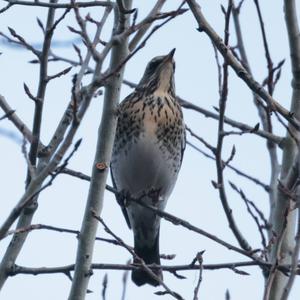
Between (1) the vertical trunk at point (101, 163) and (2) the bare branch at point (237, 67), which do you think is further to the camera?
(2) the bare branch at point (237, 67)

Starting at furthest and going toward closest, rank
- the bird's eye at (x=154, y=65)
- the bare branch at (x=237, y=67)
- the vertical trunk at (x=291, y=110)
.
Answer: the bird's eye at (x=154, y=65)
the vertical trunk at (x=291, y=110)
the bare branch at (x=237, y=67)

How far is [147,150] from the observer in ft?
23.7

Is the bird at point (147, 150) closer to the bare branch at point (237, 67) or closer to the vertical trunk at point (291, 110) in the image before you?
the vertical trunk at point (291, 110)

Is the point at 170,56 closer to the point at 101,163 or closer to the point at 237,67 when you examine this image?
the point at 237,67

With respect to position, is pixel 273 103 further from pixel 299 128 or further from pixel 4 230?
pixel 4 230

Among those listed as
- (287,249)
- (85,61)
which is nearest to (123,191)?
(287,249)

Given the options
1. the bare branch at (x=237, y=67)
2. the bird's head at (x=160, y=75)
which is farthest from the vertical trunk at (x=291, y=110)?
the bird's head at (x=160, y=75)

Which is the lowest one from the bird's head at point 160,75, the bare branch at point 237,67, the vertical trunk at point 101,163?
the vertical trunk at point 101,163

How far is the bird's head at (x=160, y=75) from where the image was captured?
25.6ft

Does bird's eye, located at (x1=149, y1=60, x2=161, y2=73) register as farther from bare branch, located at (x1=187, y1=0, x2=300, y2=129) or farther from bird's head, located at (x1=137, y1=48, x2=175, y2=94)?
bare branch, located at (x1=187, y1=0, x2=300, y2=129)

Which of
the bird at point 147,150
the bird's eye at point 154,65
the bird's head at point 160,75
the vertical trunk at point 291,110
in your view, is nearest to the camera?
the vertical trunk at point 291,110

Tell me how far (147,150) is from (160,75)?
3.34ft

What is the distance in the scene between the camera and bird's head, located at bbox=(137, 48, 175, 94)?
7.82m

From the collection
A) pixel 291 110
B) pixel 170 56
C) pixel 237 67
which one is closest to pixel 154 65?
pixel 170 56
